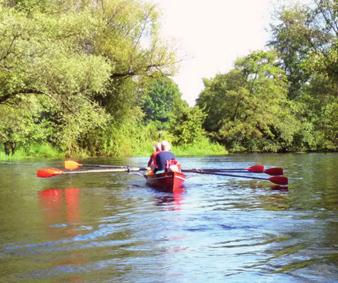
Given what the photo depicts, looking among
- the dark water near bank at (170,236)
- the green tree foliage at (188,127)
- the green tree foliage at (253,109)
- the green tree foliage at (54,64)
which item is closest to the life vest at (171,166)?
the dark water near bank at (170,236)

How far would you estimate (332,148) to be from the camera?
2215 inches

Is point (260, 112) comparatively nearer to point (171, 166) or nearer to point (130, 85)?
point (130, 85)

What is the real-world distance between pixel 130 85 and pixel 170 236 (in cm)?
2979

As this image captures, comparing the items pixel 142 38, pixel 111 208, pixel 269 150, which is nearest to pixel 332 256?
pixel 111 208

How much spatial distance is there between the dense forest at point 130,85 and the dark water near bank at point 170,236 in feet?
22.9

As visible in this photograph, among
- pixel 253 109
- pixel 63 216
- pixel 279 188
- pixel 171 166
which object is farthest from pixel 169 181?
pixel 253 109

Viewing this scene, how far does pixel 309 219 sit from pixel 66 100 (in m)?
13.9

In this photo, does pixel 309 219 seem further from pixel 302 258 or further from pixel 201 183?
pixel 201 183

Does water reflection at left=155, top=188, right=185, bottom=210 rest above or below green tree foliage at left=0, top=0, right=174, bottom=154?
below

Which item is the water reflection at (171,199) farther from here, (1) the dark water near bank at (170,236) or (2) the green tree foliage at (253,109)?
(2) the green tree foliage at (253,109)

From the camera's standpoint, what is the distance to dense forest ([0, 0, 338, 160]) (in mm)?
20391

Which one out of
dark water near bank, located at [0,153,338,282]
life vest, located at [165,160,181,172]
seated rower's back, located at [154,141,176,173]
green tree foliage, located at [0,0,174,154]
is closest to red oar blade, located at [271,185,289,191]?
dark water near bank, located at [0,153,338,282]

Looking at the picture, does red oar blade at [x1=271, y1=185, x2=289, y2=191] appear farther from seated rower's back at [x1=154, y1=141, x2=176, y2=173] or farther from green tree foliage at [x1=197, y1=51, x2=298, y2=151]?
green tree foliage at [x1=197, y1=51, x2=298, y2=151]

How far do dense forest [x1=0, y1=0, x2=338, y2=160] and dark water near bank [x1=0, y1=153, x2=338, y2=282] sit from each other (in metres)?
6.99
